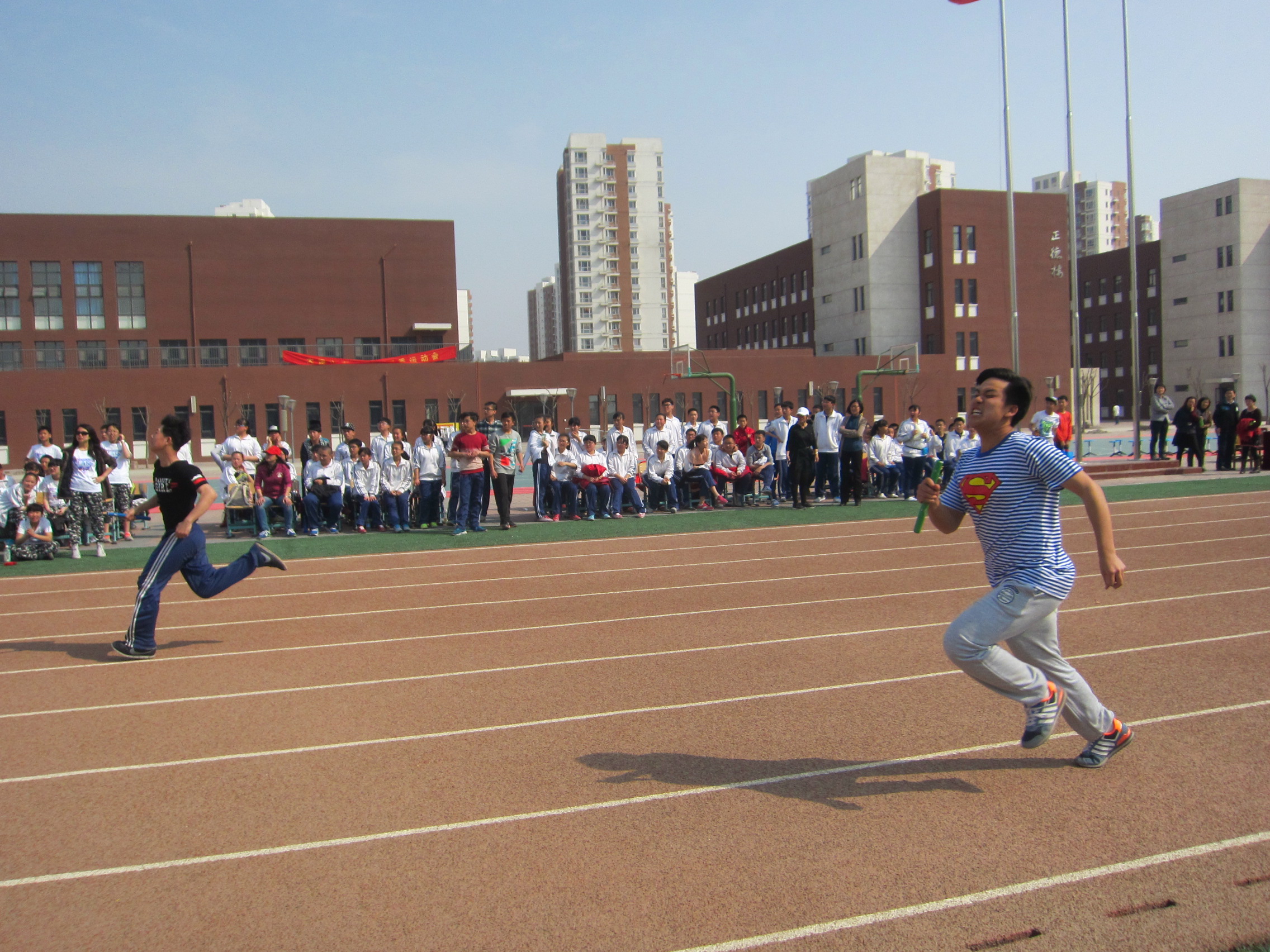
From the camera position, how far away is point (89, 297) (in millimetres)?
55406

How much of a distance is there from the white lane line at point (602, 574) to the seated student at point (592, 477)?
228 inches

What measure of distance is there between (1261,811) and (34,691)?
7.56 m

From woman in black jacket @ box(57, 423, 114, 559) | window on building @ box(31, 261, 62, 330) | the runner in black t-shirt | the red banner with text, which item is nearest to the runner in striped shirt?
the runner in black t-shirt

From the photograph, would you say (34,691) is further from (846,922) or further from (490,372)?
(490,372)

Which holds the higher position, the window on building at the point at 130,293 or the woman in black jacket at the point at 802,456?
the window on building at the point at 130,293

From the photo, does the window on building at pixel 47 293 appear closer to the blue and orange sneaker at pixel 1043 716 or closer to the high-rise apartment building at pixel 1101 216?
the blue and orange sneaker at pixel 1043 716

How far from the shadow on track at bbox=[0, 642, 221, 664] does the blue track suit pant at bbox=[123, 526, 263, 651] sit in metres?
0.28

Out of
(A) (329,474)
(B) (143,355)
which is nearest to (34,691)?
(A) (329,474)

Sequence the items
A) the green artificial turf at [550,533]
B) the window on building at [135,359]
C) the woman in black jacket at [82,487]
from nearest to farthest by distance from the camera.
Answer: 1. the green artificial turf at [550,533]
2. the woman in black jacket at [82,487]
3. the window on building at [135,359]

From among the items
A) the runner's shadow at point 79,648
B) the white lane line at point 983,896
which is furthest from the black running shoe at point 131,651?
the white lane line at point 983,896

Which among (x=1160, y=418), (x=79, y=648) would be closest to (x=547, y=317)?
(x=1160, y=418)

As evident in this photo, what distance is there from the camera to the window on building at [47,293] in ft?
178

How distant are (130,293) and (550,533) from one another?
49908 millimetres

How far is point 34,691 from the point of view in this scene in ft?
22.7
